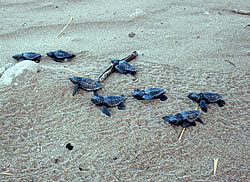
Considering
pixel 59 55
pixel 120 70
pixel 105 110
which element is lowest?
pixel 105 110

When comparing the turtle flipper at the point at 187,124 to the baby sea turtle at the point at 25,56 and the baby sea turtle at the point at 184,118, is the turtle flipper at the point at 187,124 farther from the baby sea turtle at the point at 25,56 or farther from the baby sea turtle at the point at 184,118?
the baby sea turtle at the point at 25,56

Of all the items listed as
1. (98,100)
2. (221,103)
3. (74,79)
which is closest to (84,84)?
(74,79)

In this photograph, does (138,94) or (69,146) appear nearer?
(69,146)

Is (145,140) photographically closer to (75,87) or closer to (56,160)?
(56,160)

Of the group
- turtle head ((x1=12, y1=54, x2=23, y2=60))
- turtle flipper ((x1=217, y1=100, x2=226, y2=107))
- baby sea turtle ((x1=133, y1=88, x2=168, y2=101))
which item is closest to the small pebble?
baby sea turtle ((x1=133, y1=88, x2=168, y2=101))

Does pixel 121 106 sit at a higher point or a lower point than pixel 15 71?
lower

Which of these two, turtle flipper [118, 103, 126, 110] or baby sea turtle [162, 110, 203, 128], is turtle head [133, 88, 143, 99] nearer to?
turtle flipper [118, 103, 126, 110]

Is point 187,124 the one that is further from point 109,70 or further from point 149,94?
point 109,70

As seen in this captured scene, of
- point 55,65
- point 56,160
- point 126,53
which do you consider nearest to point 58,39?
point 55,65
